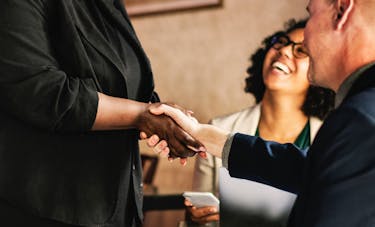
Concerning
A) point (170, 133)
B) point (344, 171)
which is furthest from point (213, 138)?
point (344, 171)

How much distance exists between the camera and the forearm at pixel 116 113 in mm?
1076

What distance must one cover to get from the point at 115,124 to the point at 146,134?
17cm

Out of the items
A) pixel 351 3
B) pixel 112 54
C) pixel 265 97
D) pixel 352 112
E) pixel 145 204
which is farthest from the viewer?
pixel 145 204

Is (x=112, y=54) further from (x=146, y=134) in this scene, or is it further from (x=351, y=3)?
(x=351, y=3)

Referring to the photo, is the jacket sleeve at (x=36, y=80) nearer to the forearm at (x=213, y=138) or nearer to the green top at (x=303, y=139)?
the forearm at (x=213, y=138)

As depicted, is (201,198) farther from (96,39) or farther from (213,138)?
(96,39)

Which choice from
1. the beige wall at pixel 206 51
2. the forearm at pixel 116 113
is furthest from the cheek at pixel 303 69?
the forearm at pixel 116 113

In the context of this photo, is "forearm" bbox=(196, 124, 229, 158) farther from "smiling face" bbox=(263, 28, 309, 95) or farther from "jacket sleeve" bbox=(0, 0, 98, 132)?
"smiling face" bbox=(263, 28, 309, 95)

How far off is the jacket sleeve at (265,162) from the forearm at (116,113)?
0.94 feet

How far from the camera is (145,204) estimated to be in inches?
93.3

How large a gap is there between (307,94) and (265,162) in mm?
881

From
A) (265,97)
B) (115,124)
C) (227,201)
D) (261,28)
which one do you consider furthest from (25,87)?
(261,28)

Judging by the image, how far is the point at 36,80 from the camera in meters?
1.00

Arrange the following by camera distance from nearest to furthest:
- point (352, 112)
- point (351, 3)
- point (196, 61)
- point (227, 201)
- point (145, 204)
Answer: point (352, 112) < point (351, 3) < point (227, 201) < point (145, 204) < point (196, 61)
